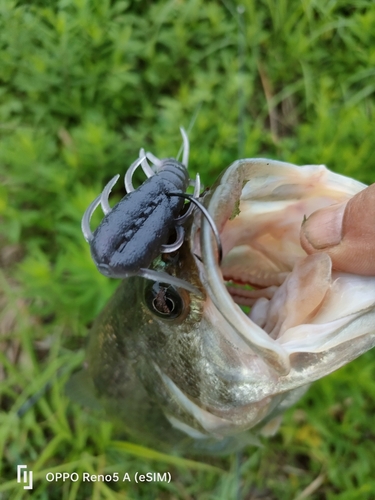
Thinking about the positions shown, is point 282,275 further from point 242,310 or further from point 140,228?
point 140,228

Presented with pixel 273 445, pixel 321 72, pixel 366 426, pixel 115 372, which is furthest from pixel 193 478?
pixel 321 72

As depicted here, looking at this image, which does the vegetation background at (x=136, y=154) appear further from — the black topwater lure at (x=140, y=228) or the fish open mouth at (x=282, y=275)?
the black topwater lure at (x=140, y=228)

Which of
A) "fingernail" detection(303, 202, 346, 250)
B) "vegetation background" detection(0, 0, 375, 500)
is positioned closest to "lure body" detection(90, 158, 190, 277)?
"fingernail" detection(303, 202, 346, 250)

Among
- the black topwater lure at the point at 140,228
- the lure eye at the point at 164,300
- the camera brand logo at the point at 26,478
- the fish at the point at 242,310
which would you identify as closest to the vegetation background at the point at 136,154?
the camera brand logo at the point at 26,478

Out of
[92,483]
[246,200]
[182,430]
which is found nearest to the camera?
[246,200]

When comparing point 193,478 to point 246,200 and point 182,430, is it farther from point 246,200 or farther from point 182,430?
point 246,200

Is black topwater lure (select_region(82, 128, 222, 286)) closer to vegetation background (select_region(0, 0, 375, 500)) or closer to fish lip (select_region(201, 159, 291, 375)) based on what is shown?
fish lip (select_region(201, 159, 291, 375))

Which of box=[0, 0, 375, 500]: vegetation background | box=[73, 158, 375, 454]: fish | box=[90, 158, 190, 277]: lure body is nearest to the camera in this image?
box=[90, 158, 190, 277]: lure body

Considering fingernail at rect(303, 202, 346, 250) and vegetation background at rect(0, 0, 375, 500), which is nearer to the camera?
fingernail at rect(303, 202, 346, 250)
